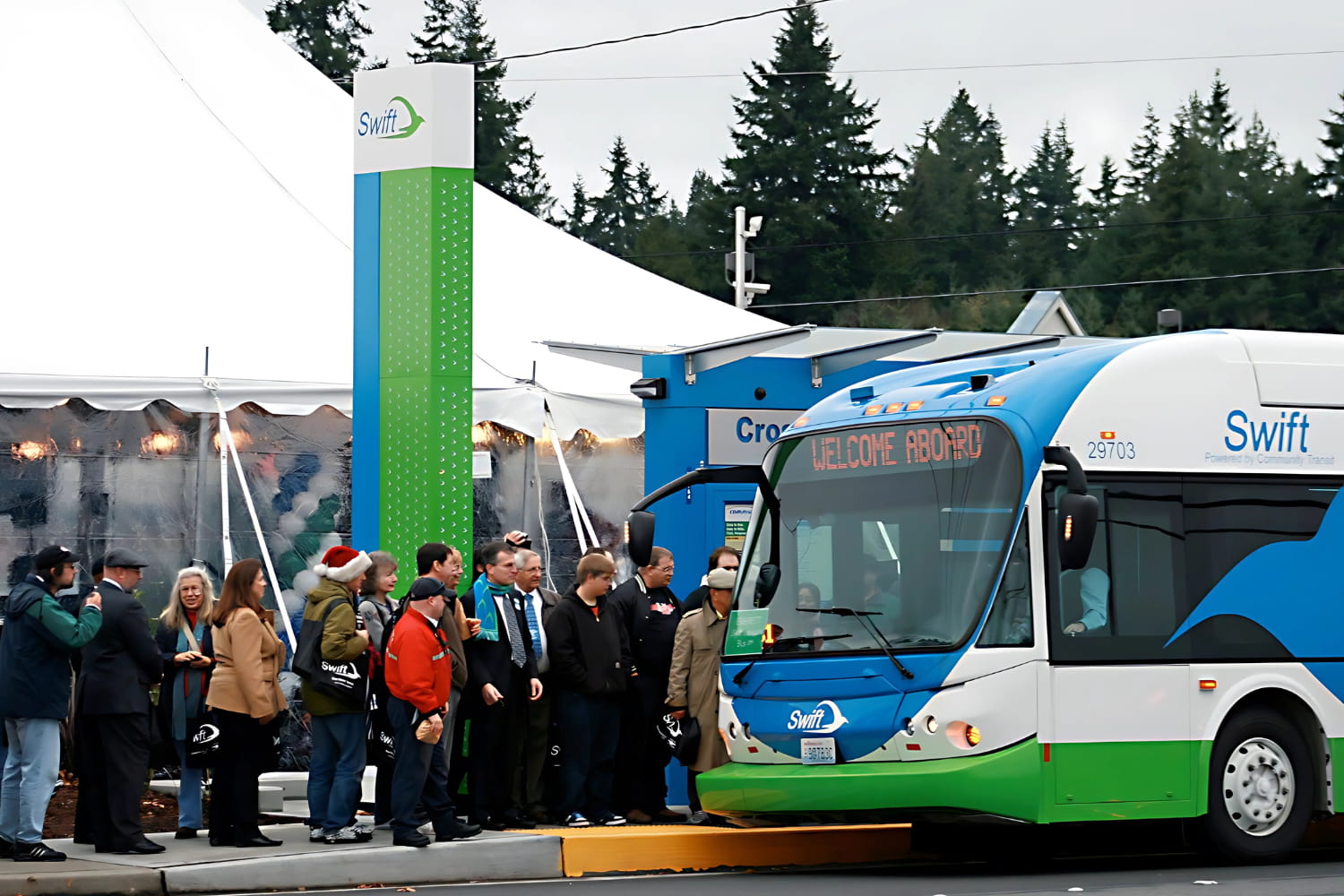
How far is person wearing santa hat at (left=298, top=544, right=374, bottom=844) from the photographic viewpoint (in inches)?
448

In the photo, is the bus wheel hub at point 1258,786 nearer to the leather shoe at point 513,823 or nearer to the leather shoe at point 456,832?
the leather shoe at point 513,823

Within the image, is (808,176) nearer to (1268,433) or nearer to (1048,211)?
(1048,211)

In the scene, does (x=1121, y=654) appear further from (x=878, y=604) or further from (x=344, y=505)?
(x=344, y=505)

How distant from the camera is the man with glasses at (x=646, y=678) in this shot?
1312 cm

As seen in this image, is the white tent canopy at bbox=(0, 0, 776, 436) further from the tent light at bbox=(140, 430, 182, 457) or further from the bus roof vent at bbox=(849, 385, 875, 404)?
the bus roof vent at bbox=(849, 385, 875, 404)

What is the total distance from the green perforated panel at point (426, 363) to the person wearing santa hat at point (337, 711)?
183cm

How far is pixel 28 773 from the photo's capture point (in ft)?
35.6

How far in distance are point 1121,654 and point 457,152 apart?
567 cm

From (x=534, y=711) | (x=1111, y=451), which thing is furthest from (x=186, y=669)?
(x=1111, y=451)

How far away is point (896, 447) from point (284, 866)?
165 inches

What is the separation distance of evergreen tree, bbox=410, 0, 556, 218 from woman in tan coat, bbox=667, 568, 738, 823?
204ft

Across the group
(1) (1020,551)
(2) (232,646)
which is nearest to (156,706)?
(2) (232,646)

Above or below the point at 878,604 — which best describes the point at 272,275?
above

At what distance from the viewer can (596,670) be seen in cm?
1255
